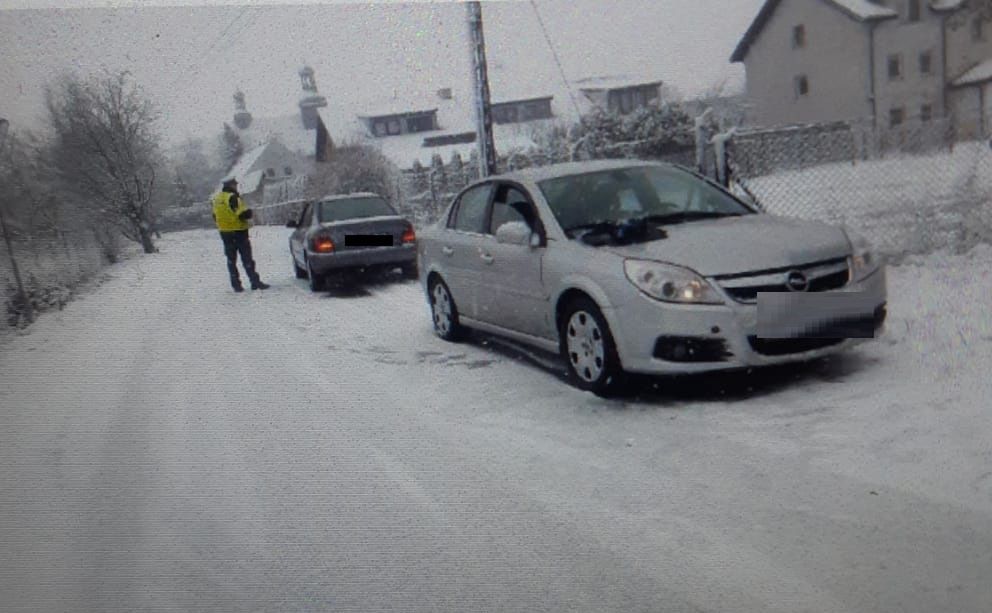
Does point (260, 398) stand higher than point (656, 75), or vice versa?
point (656, 75)

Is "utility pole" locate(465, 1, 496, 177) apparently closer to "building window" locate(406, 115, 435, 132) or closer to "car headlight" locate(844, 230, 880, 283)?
"building window" locate(406, 115, 435, 132)

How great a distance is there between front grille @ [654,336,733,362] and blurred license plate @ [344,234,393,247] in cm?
563

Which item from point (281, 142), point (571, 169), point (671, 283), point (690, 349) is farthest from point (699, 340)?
Result: point (281, 142)

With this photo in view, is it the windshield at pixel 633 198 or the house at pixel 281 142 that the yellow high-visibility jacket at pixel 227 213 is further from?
the windshield at pixel 633 198

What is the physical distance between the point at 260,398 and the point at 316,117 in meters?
1.60

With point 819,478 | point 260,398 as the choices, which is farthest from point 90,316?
point 819,478

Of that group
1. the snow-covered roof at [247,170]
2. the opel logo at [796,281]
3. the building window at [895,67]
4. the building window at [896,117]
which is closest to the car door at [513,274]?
the opel logo at [796,281]

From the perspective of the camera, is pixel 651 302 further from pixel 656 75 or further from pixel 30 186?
pixel 30 186

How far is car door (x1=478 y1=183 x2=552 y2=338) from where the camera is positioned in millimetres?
4500

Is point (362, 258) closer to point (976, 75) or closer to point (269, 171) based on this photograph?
point (269, 171)

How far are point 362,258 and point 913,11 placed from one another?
19.8 feet

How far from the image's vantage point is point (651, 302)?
368 centimetres

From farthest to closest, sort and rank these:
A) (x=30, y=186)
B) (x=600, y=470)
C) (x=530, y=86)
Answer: (x=530, y=86) < (x=600, y=470) < (x=30, y=186)

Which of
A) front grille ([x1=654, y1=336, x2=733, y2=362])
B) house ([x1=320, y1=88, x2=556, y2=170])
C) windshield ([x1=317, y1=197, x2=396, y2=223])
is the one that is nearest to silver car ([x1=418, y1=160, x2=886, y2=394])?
front grille ([x1=654, y1=336, x2=733, y2=362])
